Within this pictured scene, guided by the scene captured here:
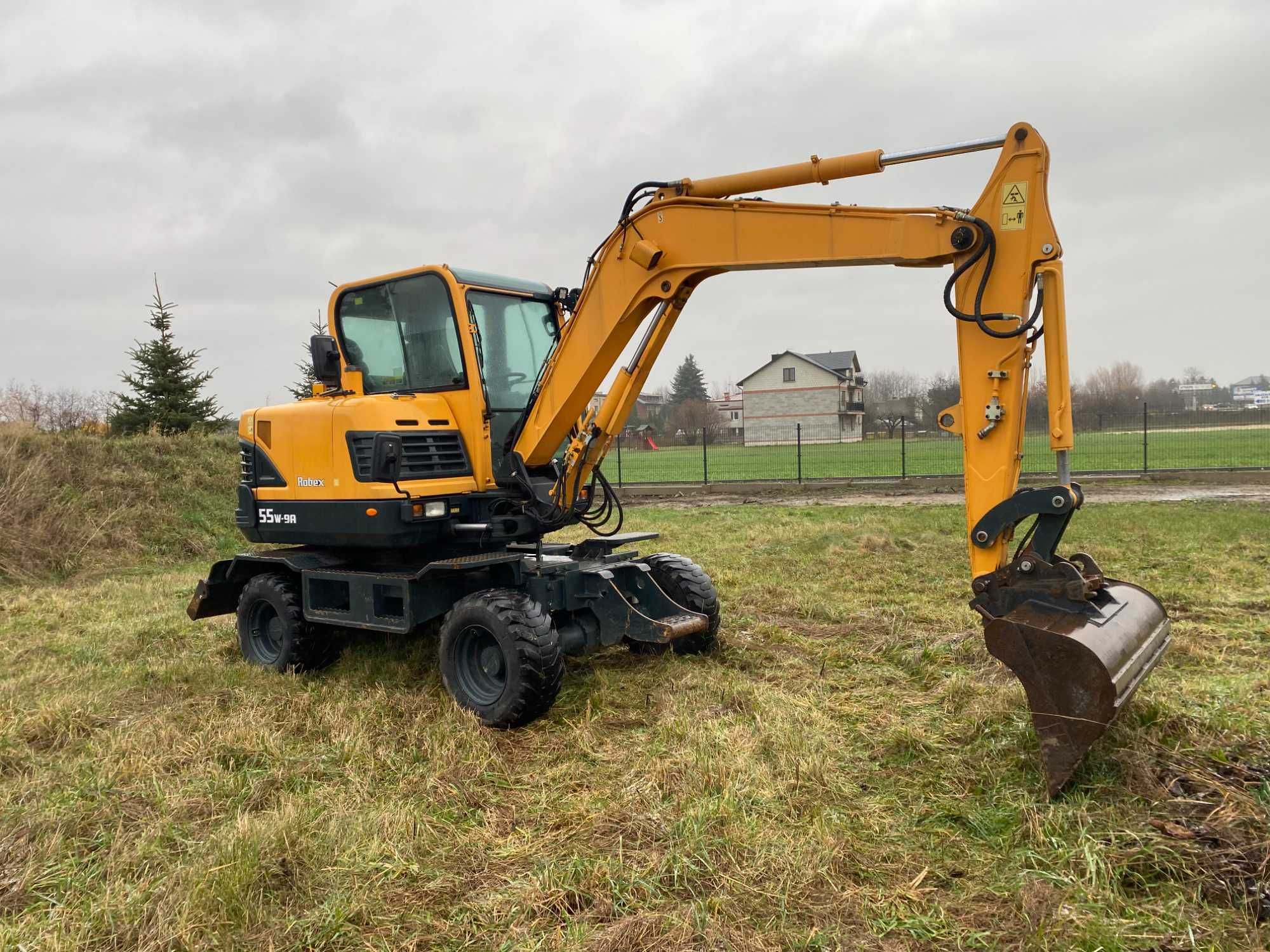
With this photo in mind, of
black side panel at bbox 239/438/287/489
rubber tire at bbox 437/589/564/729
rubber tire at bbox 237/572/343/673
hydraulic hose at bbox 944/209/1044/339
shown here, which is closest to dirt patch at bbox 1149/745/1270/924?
hydraulic hose at bbox 944/209/1044/339

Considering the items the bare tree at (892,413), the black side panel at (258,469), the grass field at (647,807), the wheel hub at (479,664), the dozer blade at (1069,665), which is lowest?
the grass field at (647,807)

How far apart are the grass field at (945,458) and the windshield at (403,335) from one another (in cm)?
1690

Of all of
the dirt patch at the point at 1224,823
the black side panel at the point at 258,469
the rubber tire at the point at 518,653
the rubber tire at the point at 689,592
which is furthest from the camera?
the black side panel at the point at 258,469

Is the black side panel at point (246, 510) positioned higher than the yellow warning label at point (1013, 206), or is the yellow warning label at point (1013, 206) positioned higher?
the yellow warning label at point (1013, 206)

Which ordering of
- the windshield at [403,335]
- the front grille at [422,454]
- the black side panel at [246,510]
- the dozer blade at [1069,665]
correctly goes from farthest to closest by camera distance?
the black side panel at [246,510], the windshield at [403,335], the front grille at [422,454], the dozer blade at [1069,665]

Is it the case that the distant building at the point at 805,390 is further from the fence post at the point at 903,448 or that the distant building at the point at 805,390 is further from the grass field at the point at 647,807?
the grass field at the point at 647,807

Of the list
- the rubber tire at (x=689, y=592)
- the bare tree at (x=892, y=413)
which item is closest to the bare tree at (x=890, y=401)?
the bare tree at (x=892, y=413)

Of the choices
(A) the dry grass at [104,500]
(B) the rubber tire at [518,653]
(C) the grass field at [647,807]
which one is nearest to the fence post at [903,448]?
(A) the dry grass at [104,500]

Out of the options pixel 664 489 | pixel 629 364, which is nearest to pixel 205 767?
pixel 629 364

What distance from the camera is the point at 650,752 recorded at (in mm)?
4855

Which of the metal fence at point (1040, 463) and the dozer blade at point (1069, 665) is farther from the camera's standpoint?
the metal fence at point (1040, 463)

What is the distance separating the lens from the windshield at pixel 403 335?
6422mm

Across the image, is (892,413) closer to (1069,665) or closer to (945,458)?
(945,458)

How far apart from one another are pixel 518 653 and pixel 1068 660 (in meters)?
2.99
